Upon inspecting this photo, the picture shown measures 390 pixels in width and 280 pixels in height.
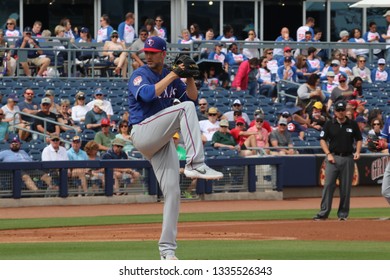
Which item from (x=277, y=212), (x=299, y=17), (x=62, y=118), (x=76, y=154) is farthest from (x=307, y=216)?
(x=299, y=17)

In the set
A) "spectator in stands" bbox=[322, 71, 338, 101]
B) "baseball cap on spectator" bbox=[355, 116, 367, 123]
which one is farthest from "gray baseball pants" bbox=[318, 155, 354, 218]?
"spectator in stands" bbox=[322, 71, 338, 101]

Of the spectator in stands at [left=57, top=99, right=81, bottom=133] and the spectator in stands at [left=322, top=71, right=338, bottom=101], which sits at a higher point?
the spectator in stands at [left=322, top=71, right=338, bottom=101]

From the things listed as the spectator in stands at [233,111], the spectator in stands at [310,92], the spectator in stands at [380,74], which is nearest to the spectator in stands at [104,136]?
the spectator in stands at [233,111]

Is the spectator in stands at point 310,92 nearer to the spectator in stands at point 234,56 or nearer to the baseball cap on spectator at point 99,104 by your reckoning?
the spectator in stands at point 234,56

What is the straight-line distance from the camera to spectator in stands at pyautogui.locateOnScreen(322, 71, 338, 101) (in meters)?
28.3

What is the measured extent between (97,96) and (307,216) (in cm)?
709

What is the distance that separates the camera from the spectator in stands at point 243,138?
24.2 meters

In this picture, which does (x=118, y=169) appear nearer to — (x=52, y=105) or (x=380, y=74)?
(x=52, y=105)

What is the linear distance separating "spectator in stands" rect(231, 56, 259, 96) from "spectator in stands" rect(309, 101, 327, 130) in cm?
206

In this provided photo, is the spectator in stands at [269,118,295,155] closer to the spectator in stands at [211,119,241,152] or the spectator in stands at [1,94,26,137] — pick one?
the spectator in stands at [211,119,241,152]

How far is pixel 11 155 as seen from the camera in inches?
864

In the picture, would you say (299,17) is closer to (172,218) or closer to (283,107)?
(283,107)

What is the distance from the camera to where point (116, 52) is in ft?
91.4

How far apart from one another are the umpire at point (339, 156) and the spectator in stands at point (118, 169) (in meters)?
5.37
